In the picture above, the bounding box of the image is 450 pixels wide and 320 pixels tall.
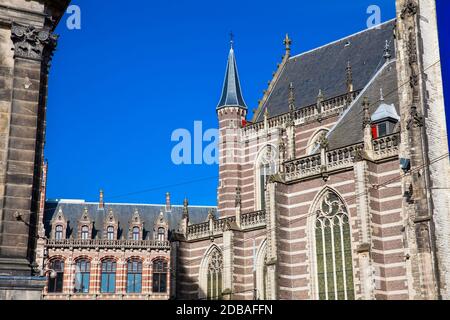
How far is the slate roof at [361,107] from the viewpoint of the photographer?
30.9 m

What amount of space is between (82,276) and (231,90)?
20.1 metres

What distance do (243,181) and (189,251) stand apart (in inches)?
242

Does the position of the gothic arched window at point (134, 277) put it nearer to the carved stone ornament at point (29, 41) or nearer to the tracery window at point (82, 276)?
the tracery window at point (82, 276)

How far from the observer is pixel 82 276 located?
52844 millimetres

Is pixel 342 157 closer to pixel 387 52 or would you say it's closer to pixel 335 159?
pixel 335 159

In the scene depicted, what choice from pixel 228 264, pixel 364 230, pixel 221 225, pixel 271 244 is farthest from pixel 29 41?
pixel 221 225

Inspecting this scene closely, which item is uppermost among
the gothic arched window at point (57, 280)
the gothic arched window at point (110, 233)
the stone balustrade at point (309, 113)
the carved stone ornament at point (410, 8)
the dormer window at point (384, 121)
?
the carved stone ornament at point (410, 8)

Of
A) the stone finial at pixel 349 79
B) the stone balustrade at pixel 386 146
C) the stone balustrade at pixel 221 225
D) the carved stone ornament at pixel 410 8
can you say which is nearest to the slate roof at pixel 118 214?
the stone balustrade at pixel 221 225

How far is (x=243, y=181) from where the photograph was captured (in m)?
41.4

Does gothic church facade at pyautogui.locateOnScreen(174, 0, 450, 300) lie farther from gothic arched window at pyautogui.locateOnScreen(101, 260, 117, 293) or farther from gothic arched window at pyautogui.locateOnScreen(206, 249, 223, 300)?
gothic arched window at pyautogui.locateOnScreen(101, 260, 117, 293)

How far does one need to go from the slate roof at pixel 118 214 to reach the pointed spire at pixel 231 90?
17.1 metres

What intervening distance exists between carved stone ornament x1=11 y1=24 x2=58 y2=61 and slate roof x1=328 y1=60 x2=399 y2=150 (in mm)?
16090

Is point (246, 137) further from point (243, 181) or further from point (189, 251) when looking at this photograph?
point (189, 251)
